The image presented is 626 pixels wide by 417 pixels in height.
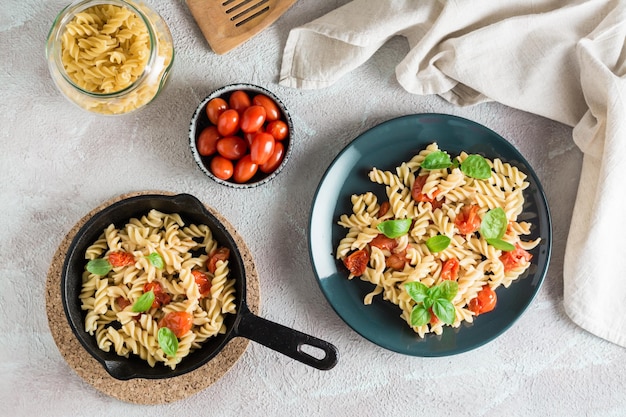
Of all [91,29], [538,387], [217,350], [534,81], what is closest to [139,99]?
[91,29]

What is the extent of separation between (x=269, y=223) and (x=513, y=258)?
3.41ft

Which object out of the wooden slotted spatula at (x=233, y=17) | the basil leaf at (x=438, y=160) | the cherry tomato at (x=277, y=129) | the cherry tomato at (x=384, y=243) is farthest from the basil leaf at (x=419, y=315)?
the wooden slotted spatula at (x=233, y=17)

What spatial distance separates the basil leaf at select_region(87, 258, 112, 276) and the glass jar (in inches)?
24.4

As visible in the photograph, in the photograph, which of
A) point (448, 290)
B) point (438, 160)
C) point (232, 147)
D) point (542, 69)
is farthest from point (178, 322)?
point (542, 69)

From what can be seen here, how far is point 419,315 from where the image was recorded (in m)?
2.58

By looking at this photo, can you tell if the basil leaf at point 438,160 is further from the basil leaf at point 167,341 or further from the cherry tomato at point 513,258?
the basil leaf at point 167,341

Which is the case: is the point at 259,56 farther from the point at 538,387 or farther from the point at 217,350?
the point at 538,387

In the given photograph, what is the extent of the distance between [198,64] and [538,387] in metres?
2.08

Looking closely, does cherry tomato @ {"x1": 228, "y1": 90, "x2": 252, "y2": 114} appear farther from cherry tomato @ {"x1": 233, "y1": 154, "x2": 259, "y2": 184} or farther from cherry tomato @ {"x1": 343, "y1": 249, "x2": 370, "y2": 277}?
cherry tomato @ {"x1": 343, "y1": 249, "x2": 370, "y2": 277}

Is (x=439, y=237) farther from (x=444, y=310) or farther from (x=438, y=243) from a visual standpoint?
(x=444, y=310)

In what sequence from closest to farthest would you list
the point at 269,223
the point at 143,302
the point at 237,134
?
1. the point at 143,302
2. the point at 237,134
3. the point at 269,223

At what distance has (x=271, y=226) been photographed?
2846 mm

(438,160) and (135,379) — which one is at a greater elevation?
(438,160)

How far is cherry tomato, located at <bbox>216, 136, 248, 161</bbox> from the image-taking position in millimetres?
2648
